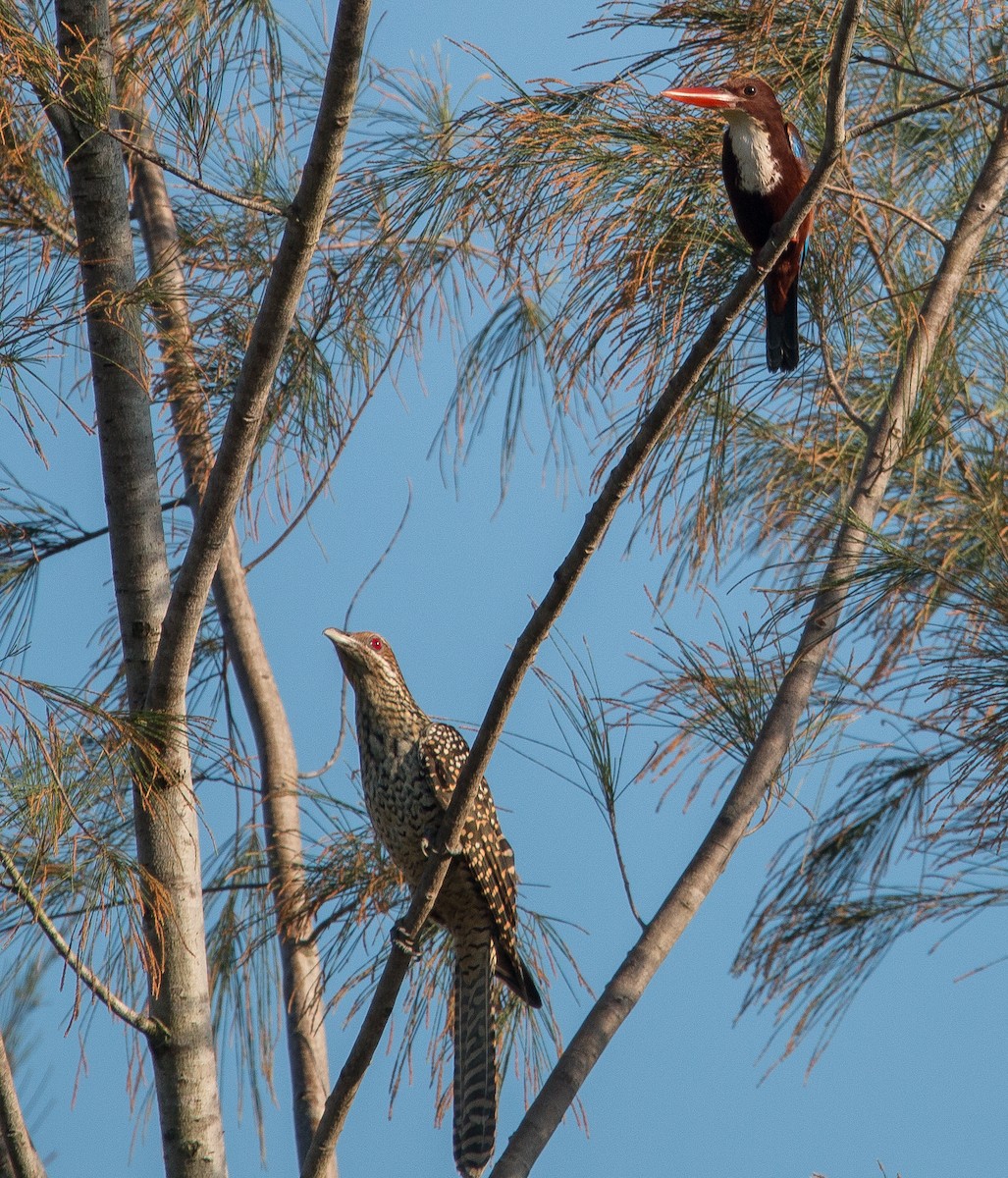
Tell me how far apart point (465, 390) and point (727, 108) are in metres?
1.12

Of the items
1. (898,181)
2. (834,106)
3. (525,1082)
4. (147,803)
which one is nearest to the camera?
(834,106)

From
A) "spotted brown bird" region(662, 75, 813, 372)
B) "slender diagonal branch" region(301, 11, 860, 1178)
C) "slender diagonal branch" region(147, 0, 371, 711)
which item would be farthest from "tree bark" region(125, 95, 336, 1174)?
"spotted brown bird" region(662, 75, 813, 372)

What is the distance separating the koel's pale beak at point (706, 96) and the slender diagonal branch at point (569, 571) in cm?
67

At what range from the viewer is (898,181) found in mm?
3230

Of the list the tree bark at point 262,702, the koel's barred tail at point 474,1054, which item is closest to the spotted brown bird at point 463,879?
the koel's barred tail at point 474,1054

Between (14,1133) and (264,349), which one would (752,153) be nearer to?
(264,349)

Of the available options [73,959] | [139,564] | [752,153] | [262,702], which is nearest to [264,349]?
[139,564]

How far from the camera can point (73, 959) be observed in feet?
6.13

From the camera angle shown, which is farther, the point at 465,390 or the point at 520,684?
the point at 465,390

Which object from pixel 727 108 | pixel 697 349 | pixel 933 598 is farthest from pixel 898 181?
pixel 697 349

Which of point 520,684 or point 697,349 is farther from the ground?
point 697,349

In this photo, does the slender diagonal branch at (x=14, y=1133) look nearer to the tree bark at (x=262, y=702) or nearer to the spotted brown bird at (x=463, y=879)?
the spotted brown bird at (x=463, y=879)

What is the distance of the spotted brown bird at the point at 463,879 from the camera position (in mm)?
2631

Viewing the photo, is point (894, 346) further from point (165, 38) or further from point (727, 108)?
point (165, 38)
